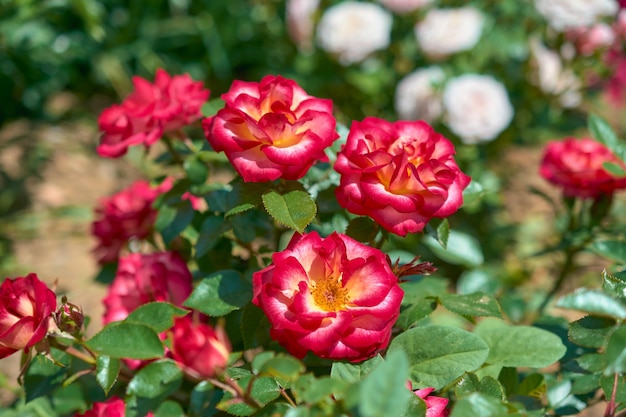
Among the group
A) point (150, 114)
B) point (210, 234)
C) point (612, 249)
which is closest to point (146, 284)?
point (210, 234)

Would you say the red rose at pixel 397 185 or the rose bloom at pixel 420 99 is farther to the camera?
the rose bloom at pixel 420 99

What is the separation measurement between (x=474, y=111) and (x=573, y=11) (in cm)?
38

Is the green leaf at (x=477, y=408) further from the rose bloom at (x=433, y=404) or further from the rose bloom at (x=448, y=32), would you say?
the rose bloom at (x=448, y=32)

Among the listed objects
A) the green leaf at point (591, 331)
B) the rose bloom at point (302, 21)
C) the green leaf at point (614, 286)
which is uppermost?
the green leaf at point (614, 286)

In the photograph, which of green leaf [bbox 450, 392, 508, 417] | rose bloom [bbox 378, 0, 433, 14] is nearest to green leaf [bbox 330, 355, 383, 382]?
green leaf [bbox 450, 392, 508, 417]

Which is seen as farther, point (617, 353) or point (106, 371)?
point (106, 371)

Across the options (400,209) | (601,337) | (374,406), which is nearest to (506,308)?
(601,337)

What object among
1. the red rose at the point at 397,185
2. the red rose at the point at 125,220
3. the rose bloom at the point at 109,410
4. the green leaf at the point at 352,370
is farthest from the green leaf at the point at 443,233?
the red rose at the point at 125,220

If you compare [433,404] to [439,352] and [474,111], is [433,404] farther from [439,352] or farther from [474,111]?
[474,111]

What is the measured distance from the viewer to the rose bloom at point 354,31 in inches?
80.3

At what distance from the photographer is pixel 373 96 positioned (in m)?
2.21

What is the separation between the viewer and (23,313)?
2.36ft

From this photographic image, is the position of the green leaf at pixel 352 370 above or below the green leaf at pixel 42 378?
above

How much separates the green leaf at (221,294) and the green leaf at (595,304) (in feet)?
1.18
